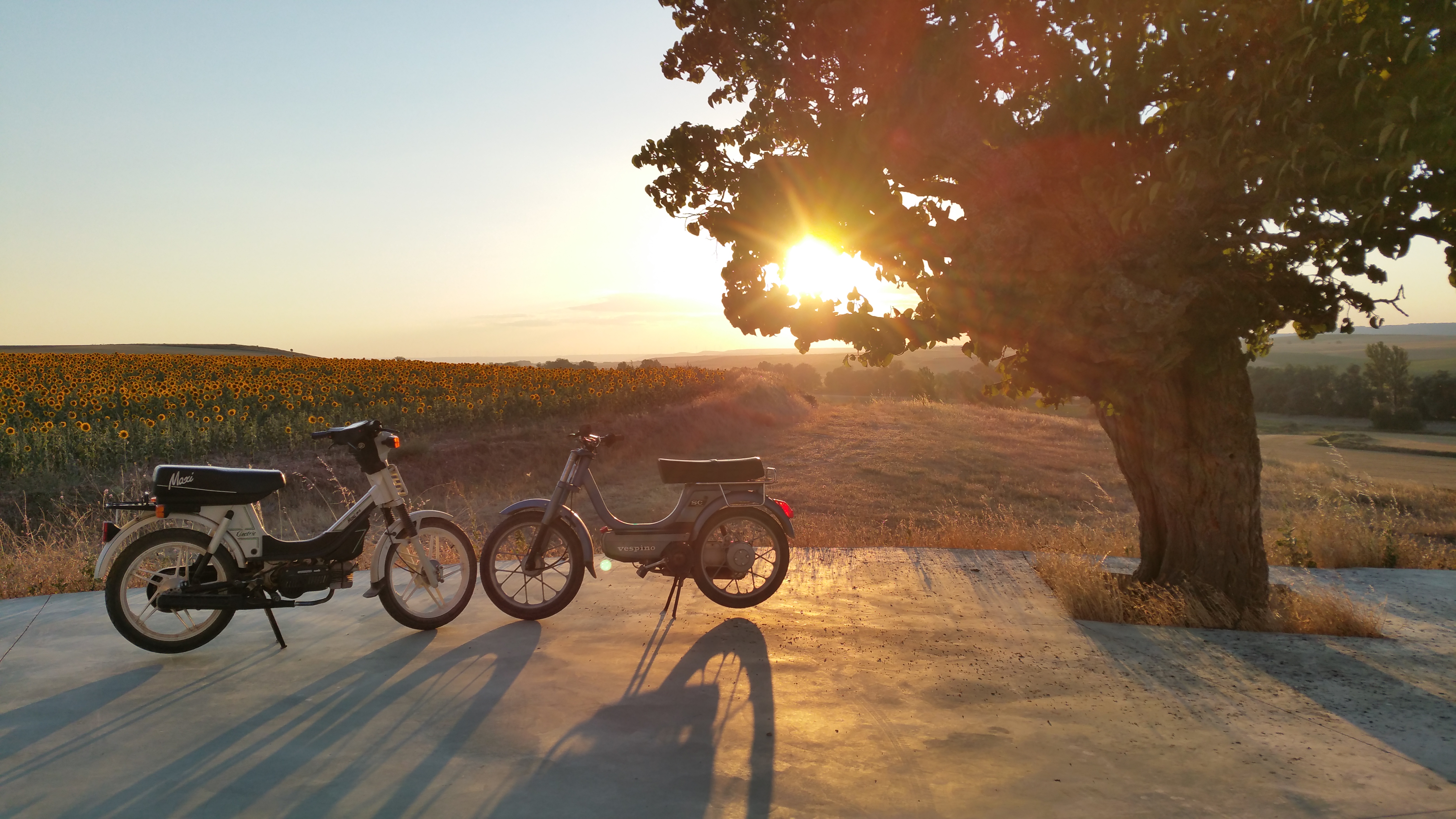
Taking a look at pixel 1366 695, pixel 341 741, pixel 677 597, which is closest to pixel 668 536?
pixel 677 597

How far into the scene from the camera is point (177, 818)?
338cm

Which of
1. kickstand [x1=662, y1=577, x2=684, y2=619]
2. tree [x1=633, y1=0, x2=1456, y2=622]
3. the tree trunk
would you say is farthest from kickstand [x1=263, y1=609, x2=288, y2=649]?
the tree trunk

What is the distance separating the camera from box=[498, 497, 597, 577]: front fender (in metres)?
6.30

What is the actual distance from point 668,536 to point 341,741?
2.85m

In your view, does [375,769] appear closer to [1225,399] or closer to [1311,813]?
[1311,813]

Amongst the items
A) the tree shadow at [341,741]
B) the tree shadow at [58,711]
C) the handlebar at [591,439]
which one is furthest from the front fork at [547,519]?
the tree shadow at [58,711]

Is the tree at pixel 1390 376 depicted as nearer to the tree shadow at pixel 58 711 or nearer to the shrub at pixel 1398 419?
the shrub at pixel 1398 419

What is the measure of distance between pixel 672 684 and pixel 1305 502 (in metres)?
21.0

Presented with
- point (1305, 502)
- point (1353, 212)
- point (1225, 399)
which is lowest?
point (1305, 502)

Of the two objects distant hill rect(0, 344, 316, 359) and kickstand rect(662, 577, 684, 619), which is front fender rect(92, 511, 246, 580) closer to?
kickstand rect(662, 577, 684, 619)

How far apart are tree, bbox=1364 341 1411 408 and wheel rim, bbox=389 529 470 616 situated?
62508 millimetres

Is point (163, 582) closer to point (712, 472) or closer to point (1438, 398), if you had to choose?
point (712, 472)

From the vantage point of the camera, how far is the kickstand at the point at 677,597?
20.8 feet

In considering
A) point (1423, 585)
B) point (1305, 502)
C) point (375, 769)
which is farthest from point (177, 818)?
point (1305, 502)
